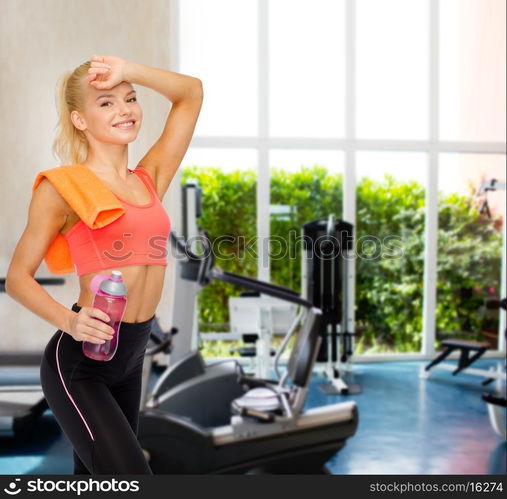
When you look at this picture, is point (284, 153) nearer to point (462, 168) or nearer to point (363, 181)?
point (363, 181)

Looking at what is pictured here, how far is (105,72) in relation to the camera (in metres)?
0.86

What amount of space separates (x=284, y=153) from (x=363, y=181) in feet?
3.15

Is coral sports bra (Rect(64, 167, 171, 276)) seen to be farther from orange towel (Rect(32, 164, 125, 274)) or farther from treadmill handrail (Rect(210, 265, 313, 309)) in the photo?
treadmill handrail (Rect(210, 265, 313, 309))

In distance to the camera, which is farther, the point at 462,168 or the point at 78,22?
the point at 462,168

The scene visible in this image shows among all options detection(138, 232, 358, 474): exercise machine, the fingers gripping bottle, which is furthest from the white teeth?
detection(138, 232, 358, 474): exercise machine

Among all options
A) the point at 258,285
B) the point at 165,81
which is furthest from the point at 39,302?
the point at 258,285

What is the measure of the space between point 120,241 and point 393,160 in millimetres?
5384

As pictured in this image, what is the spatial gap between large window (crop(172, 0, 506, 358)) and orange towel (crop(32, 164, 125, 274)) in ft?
13.0

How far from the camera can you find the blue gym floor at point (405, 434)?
299 cm

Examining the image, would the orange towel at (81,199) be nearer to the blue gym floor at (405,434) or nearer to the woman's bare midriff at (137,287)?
the woman's bare midriff at (137,287)

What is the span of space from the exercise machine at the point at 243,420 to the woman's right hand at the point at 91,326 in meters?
1.49

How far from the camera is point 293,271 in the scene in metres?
5.84

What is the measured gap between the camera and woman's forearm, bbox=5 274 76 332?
83cm

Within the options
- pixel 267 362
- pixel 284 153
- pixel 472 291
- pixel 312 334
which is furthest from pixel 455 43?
pixel 312 334
